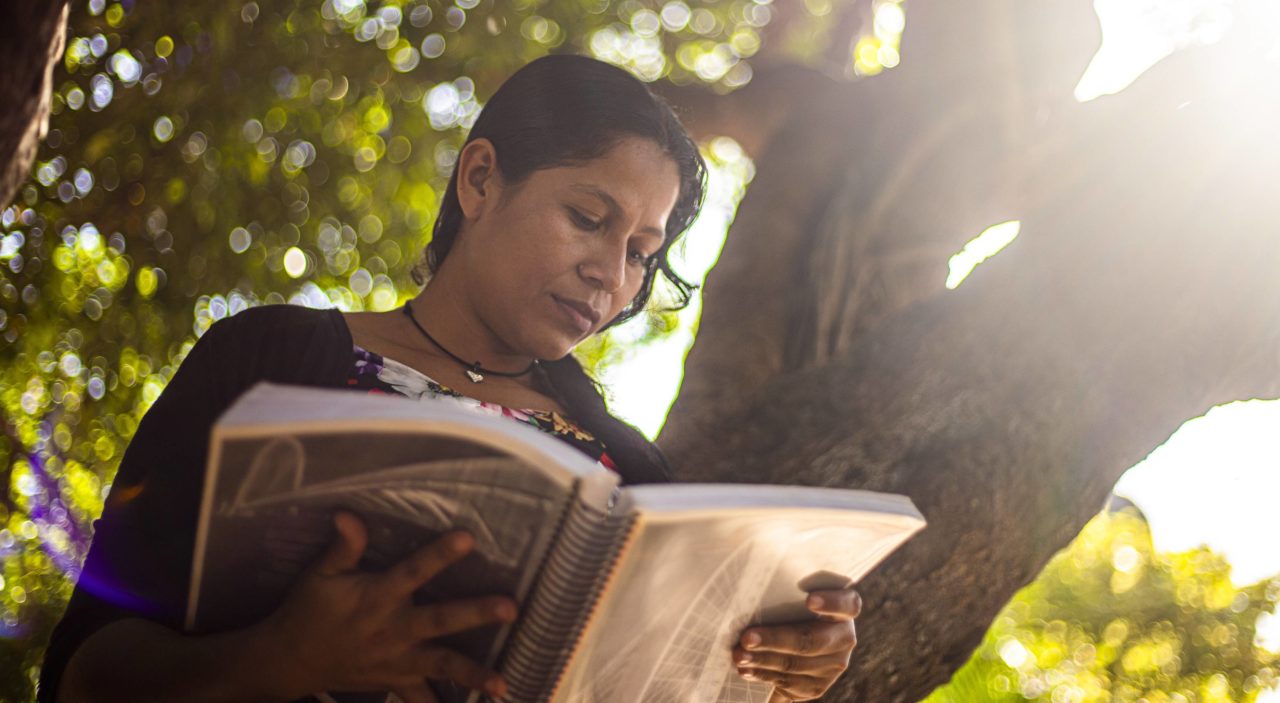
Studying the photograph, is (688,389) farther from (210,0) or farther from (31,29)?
(210,0)

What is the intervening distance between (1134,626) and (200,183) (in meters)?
11.6

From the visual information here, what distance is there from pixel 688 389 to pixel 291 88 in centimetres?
251

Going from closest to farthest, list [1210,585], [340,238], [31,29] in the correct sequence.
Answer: [31,29]
[340,238]
[1210,585]

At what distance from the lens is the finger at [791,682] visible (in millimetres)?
1430

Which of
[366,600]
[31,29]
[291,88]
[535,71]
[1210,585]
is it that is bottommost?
[1210,585]

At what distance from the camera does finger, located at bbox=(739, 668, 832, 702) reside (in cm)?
143

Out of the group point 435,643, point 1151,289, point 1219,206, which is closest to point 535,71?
point 435,643

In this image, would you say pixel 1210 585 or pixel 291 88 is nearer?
pixel 291 88

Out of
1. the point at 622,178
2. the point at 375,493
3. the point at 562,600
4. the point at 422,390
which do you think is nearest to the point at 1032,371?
the point at 622,178

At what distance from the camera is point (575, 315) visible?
1.76 m

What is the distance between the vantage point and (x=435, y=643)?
1120 mm

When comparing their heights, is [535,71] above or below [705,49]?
above

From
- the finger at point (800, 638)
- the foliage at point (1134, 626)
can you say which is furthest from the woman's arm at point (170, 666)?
the foliage at point (1134, 626)

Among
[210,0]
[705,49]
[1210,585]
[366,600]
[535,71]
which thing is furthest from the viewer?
[1210,585]
